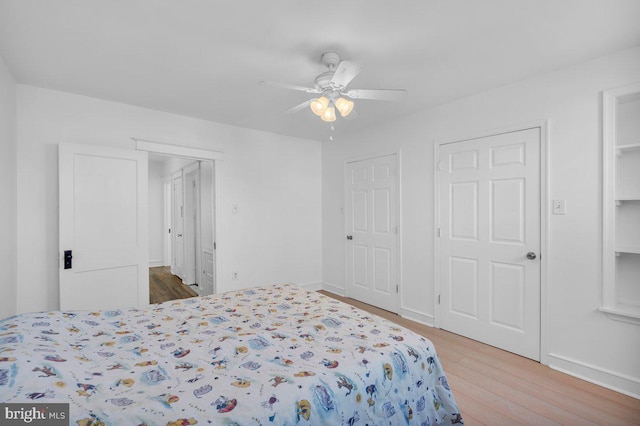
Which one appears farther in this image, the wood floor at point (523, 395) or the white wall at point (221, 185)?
the white wall at point (221, 185)

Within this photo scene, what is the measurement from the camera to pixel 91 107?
114 inches

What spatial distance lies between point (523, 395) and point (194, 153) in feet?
12.6

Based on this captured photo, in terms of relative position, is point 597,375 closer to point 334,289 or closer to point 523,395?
point 523,395

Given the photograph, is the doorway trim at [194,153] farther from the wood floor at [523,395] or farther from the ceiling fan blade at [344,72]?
the wood floor at [523,395]

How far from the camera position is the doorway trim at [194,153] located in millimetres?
3154

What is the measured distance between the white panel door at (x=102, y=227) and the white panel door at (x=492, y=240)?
127 inches

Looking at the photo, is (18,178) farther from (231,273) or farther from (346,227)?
(346,227)

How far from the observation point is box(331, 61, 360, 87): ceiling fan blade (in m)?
1.71

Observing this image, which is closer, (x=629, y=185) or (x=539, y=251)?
(x=629, y=185)

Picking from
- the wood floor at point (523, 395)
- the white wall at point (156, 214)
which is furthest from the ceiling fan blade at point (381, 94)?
the white wall at point (156, 214)

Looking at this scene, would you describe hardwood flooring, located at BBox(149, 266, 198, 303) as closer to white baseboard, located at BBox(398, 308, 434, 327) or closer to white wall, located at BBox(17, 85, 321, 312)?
white wall, located at BBox(17, 85, 321, 312)

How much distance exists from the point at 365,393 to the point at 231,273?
2.90m

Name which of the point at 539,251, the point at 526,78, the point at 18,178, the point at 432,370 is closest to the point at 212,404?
the point at 432,370

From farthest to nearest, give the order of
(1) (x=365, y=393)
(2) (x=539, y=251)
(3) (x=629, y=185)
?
(2) (x=539, y=251)
(3) (x=629, y=185)
(1) (x=365, y=393)
